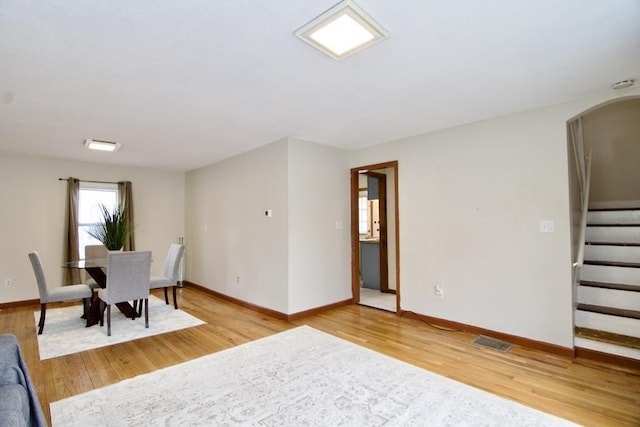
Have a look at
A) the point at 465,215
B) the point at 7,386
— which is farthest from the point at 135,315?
the point at 465,215

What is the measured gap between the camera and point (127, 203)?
227 inches

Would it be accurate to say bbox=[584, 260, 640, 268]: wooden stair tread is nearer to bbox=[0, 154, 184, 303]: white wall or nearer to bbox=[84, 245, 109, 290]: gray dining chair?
bbox=[84, 245, 109, 290]: gray dining chair

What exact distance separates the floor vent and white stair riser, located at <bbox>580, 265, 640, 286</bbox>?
3.87 feet

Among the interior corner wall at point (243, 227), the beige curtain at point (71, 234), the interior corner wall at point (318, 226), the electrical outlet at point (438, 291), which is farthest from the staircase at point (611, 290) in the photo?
the beige curtain at point (71, 234)

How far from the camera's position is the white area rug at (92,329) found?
3274mm

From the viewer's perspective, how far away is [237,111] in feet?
10.3

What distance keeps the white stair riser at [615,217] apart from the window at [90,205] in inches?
292

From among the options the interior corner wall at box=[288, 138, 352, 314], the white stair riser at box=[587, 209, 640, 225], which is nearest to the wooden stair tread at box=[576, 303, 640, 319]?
the white stair riser at box=[587, 209, 640, 225]

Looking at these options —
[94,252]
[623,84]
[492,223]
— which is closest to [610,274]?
[492,223]

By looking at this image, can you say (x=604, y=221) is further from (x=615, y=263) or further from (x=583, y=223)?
(x=583, y=223)

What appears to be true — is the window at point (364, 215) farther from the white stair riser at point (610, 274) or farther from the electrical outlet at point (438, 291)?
the white stair riser at point (610, 274)

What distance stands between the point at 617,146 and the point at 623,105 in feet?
1.83

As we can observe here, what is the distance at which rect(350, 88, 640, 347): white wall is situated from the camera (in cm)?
299

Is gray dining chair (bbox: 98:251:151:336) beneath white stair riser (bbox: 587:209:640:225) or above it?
beneath
